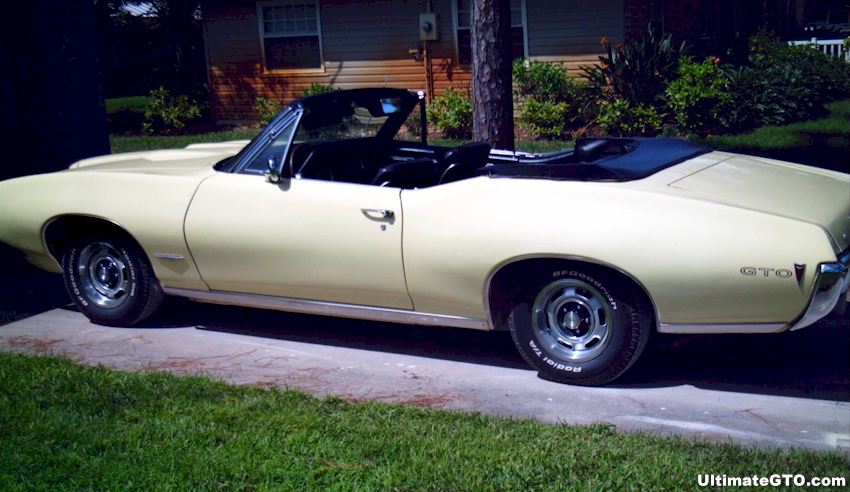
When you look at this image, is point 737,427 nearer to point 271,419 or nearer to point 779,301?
point 779,301

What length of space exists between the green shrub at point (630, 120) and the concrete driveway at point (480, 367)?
860cm

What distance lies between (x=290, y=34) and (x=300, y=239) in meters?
14.2

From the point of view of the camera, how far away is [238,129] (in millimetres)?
19109

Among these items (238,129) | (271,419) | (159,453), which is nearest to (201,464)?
(159,453)

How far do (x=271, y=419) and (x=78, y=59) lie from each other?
542 centimetres

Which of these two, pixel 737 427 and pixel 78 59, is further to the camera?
pixel 78 59

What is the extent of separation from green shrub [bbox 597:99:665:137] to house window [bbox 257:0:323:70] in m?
6.83

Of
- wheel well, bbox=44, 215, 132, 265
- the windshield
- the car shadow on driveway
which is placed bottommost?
the car shadow on driveway

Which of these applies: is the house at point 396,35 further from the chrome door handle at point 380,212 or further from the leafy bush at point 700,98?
the chrome door handle at point 380,212

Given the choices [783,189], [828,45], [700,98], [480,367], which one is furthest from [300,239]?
[828,45]

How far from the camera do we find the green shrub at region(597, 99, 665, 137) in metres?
13.8

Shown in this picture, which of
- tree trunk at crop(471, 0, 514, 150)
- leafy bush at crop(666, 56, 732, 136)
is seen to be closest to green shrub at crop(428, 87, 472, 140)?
leafy bush at crop(666, 56, 732, 136)

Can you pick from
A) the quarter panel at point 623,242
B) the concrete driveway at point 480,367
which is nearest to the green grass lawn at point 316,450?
the concrete driveway at point 480,367

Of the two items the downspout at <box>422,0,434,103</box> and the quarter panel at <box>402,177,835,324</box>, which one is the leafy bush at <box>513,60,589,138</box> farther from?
the quarter panel at <box>402,177,835,324</box>
